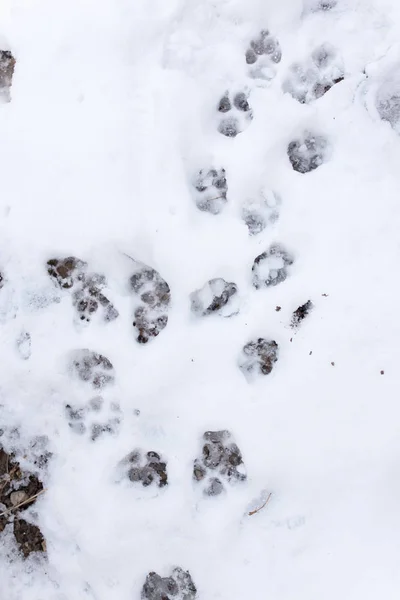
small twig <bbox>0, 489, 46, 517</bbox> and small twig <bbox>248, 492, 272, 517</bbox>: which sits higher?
small twig <bbox>248, 492, 272, 517</bbox>

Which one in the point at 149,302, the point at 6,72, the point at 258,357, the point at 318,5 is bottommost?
the point at 258,357

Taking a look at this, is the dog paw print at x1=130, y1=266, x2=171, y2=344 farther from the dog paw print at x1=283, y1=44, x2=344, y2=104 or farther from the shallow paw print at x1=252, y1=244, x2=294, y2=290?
the dog paw print at x1=283, y1=44, x2=344, y2=104

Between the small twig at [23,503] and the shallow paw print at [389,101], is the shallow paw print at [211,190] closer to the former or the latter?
the shallow paw print at [389,101]

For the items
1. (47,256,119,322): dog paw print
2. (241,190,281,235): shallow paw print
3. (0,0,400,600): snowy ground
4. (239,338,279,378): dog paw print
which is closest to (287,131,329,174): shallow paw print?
(0,0,400,600): snowy ground

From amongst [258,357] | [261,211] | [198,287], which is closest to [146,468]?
[258,357]

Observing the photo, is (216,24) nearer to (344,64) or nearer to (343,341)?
(344,64)

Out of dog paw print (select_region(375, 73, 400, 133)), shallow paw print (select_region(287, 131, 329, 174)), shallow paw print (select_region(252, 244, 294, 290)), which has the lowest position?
shallow paw print (select_region(252, 244, 294, 290))

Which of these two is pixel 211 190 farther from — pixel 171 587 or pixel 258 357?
pixel 171 587
